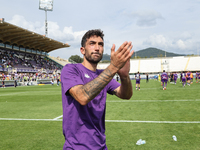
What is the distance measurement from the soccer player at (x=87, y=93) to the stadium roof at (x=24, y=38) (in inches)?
1458

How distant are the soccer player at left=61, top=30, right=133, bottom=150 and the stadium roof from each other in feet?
Result: 121

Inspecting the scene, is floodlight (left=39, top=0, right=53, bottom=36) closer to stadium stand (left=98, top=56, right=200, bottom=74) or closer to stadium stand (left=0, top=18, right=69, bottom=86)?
stadium stand (left=0, top=18, right=69, bottom=86)

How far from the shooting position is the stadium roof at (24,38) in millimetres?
38344

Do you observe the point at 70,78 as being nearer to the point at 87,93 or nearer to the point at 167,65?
the point at 87,93

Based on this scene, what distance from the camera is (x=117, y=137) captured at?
4.72m

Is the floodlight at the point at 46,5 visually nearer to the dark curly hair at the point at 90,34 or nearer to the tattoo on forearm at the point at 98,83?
the dark curly hair at the point at 90,34

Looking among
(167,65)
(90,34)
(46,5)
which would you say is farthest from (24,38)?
(167,65)

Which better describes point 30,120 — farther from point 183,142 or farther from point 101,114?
point 101,114

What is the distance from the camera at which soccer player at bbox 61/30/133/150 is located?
160 centimetres

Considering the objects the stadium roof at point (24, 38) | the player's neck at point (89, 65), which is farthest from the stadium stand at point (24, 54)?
the player's neck at point (89, 65)

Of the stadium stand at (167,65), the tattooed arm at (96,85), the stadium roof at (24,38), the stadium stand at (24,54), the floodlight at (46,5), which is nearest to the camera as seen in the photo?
the tattooed arm at (96,85)

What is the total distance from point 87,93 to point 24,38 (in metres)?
49.0

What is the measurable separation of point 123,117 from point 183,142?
2758 mm

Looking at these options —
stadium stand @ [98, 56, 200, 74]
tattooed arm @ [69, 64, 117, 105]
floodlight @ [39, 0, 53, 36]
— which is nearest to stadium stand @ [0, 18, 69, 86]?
floodlight @ [39, 0, 53, 36]
